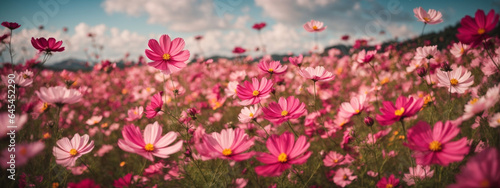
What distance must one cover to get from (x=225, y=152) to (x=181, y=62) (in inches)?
16.9

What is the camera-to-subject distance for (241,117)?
1.04 m

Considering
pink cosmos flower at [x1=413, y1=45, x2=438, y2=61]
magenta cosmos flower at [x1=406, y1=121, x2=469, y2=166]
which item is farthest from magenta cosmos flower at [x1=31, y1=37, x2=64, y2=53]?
pink cosmos flower at [x1=413, y1=45, x2=438, y2=61]

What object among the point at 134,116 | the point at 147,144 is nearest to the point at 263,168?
the point at 147,144

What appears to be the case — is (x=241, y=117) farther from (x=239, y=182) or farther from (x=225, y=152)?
(x=239, y=182)

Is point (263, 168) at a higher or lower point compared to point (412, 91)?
lower

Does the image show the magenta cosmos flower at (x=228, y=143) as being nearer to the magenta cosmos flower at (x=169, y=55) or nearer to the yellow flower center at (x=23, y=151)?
the magenta cosmos flower at (x=169, y=55)

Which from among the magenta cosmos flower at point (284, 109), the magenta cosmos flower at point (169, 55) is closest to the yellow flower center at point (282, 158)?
the magenta cosmos flower at point (284, 109)

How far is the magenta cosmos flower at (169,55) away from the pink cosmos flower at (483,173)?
860mm

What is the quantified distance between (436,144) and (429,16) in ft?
3.13

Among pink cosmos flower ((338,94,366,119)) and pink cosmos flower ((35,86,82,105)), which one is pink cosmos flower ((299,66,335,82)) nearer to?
pink cosmos flower ((338,94,366,119))

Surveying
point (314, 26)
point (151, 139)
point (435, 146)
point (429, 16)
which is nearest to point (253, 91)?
point (151, 139)

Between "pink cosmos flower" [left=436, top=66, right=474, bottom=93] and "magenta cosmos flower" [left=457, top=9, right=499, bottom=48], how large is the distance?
219 millimetres

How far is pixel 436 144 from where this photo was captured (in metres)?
0.63

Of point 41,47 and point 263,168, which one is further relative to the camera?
point 41,47
